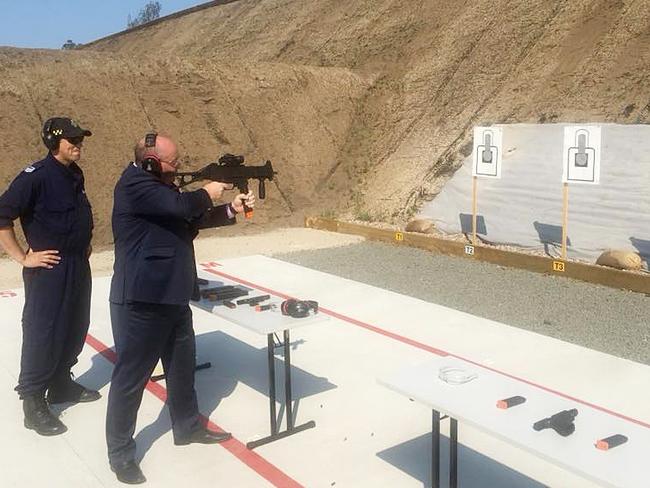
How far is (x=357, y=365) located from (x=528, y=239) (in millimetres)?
5066

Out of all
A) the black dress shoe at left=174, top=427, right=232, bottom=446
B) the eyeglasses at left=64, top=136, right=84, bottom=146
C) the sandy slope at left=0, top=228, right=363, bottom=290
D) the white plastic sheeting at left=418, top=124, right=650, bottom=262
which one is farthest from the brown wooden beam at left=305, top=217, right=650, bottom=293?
the eyeglasses at left=64, top=136, right=84, bottom=146

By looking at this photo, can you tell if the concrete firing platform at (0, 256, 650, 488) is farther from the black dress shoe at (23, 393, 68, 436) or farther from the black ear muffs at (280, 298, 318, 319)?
the black ear muffs at (280, 298, 318, 319)

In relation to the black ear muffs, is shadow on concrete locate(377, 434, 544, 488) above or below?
below

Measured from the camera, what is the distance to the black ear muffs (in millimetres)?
3760

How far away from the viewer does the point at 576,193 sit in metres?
8.70

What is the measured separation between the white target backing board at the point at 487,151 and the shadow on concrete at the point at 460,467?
6.06 metres

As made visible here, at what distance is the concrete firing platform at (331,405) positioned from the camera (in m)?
3.42

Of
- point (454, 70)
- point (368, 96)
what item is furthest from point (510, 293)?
point (368, 96)

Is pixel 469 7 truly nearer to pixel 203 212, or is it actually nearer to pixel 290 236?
pixel 290 236

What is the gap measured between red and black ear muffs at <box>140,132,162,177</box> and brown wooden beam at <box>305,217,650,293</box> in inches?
217

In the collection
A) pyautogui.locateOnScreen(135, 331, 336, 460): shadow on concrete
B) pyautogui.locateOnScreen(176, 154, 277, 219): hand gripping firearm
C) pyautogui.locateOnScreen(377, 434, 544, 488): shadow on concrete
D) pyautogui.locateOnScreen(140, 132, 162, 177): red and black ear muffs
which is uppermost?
pyautogui.locateOnScreen(140, 132, 162, 177): red and black ear muffs

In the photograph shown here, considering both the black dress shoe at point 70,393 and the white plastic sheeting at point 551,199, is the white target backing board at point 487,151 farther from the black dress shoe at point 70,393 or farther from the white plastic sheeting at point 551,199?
the black dress shoe at point 70,393

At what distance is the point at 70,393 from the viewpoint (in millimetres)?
4250

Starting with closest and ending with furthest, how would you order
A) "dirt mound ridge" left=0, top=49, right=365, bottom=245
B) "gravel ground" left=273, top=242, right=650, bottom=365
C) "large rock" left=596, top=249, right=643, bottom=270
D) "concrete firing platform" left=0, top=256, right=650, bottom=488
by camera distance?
"concrete firing platform" left=0, top=256, right=650, bottom=488, "gravel ground" left=273, top=242, right=650, bottom=365, "large rock" left=596, top=249, right=643, bottom=270, "dirt mound ridge" left=0, top=49, right=365, bottom=245
